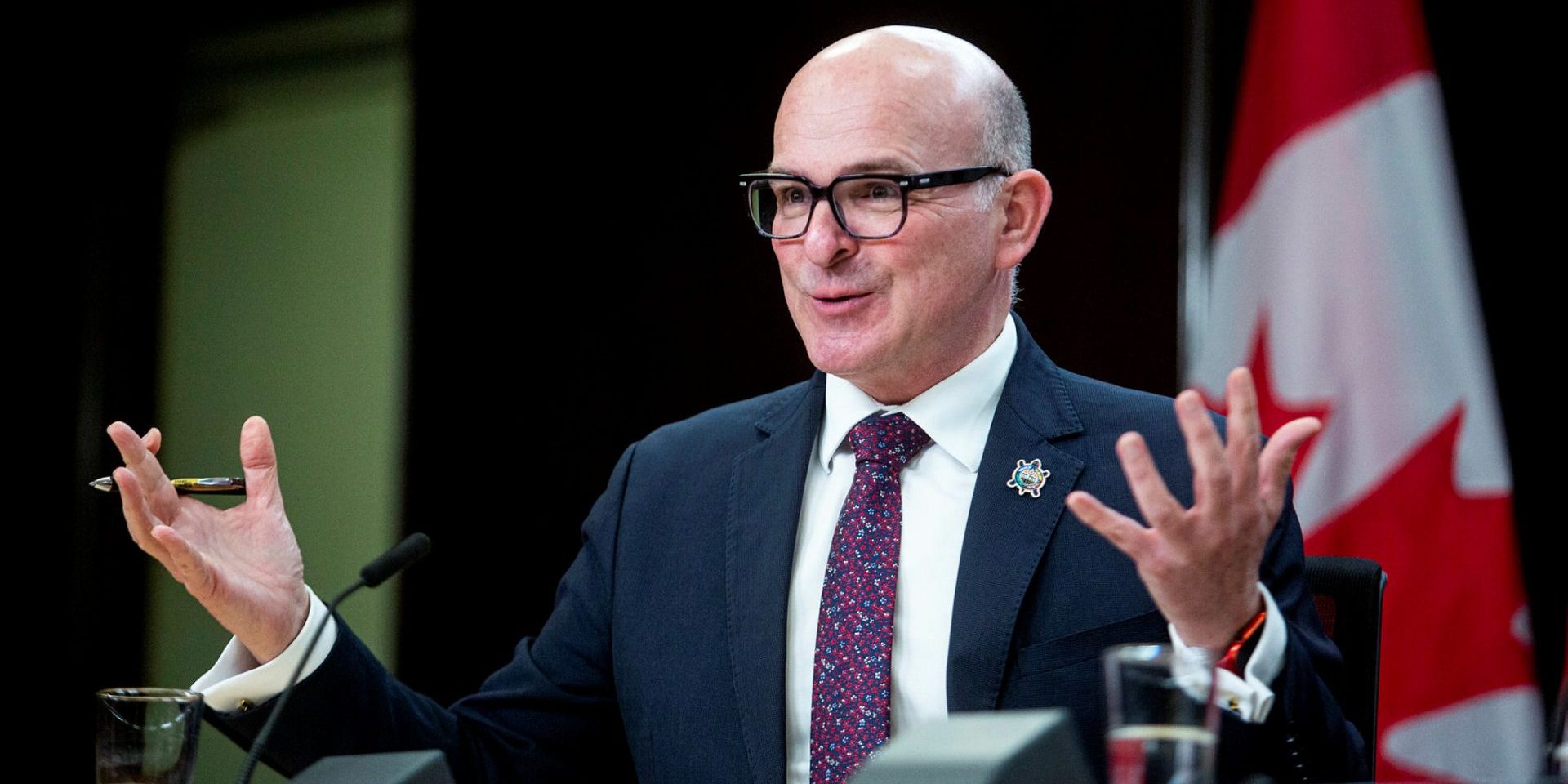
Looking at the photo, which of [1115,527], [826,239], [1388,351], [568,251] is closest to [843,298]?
[826,239]

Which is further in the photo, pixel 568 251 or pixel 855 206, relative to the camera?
pixel 568 251

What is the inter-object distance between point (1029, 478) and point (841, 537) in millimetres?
221

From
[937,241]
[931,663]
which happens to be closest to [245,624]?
[931,663]

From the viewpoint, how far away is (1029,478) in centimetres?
180

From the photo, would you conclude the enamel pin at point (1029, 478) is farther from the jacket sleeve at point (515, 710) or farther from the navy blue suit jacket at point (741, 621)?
the jacket sleeve at point (515, 710)

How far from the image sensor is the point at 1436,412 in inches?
101

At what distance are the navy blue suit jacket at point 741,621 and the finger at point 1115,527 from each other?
0.84 feet

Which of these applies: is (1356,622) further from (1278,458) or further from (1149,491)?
(1149,491)

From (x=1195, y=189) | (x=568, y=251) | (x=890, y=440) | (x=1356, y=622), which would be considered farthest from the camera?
(x=568, y=251)

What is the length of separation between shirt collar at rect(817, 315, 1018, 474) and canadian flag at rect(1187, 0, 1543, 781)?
0.91m

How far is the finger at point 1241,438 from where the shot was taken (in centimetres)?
132

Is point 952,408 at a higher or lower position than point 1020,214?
lower

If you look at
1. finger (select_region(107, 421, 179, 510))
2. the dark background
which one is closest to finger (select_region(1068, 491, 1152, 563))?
finger (select_region(107, 421, 179, 510))

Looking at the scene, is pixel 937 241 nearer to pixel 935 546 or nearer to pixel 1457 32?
pixel 935 546
